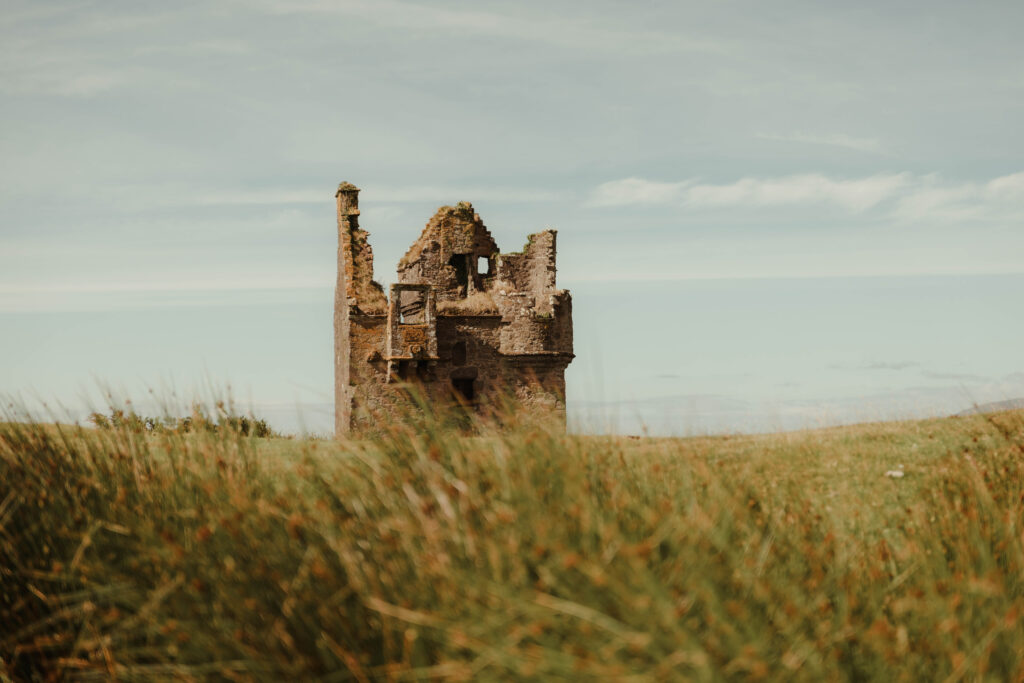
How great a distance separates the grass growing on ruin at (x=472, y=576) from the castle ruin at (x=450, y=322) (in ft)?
60.5

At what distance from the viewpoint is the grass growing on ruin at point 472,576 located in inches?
173

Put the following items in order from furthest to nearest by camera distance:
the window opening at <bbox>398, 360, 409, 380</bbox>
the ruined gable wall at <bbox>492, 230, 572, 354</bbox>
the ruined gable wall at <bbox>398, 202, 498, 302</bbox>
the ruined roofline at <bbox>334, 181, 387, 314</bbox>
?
the ruined gable wall at <bbox>398, 202, 498, 302</bbox> → the ruined gable wall at <bbox>492, 230, 572, 354</bbox> → the ruined roofline at <bbox>334, 181, 387, 314</bbox> → the window opening at <bbox>398, 360, 409, 380</bbox>

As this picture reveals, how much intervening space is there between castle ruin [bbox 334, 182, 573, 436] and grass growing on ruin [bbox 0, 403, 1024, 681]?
18.4 m

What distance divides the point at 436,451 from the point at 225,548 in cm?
156

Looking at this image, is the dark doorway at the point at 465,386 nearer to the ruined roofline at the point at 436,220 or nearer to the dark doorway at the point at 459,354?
the dark doorway at the point at 459,354

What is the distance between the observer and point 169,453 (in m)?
7.86

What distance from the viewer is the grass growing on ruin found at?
4.41 meters

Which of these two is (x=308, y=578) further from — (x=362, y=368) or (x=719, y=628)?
(x=362, y=368)

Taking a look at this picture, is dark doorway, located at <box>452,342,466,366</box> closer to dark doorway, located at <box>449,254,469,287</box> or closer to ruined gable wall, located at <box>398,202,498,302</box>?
ruined gable wall, located at <box>398,202,498,302</box>

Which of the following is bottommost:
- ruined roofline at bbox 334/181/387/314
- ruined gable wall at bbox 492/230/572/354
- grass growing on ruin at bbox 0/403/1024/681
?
grass growing on ruin at bbox 0/403/1024/681

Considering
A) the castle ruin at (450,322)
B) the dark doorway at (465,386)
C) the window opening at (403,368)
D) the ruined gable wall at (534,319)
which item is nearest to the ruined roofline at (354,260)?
the castle ruin at (450,322)

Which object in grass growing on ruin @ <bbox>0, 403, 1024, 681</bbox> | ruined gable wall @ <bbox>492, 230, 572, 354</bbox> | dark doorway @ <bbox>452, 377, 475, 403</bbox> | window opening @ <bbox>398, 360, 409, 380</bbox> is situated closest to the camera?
grass growing on ruin @ <bbox>0, 403, 1024, 681</bbox>

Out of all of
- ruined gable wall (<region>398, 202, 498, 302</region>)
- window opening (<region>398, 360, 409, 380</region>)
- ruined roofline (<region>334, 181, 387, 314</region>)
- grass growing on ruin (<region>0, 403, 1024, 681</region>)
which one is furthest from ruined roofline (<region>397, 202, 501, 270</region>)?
grass growing on ruin (<region>0, 403, 1024, 681</region>)

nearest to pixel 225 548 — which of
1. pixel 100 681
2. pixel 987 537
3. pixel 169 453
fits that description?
pixel 100 681
